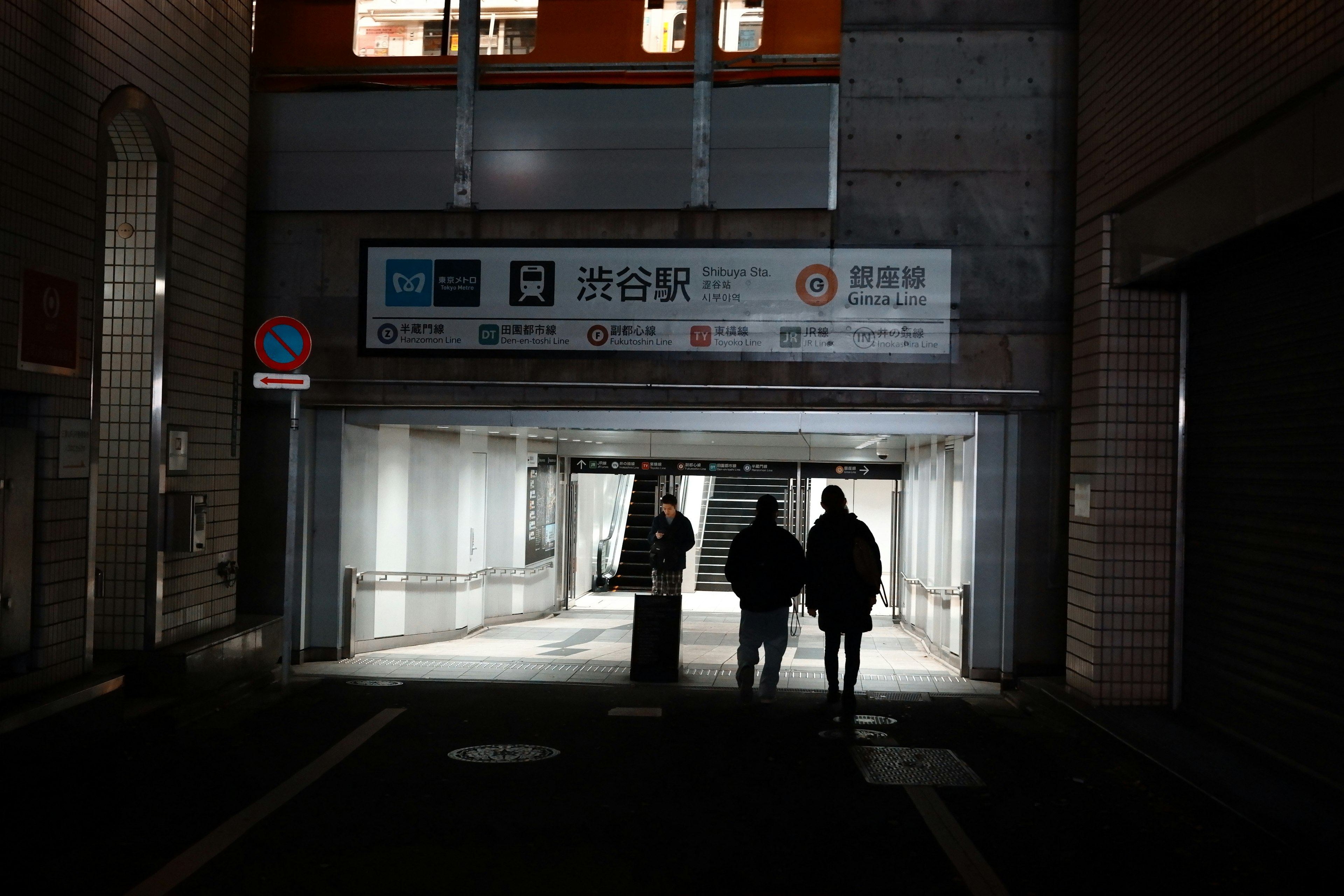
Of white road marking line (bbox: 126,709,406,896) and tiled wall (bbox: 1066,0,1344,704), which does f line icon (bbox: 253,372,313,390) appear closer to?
white road marking line (bbox: 126,709,406,896)

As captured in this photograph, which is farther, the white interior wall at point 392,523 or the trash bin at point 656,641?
the white interior wall at point 392,523

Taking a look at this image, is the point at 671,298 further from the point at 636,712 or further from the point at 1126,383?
the point at 1126,383

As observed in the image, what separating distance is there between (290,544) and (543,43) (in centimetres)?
490

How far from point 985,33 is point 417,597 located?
788 cm

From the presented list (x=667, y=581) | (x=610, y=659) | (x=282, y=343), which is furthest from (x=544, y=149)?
(x=667, y=581)

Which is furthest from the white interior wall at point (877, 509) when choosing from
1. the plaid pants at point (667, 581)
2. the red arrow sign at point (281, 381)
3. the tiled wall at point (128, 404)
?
the tiled wall at point (128, 404)

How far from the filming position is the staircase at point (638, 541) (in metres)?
21.3

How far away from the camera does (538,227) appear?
10.3 meters

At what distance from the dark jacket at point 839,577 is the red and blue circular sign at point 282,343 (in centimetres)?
432

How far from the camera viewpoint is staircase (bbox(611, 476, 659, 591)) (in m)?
21.3

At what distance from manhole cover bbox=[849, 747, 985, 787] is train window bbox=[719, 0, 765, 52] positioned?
6.18 meters

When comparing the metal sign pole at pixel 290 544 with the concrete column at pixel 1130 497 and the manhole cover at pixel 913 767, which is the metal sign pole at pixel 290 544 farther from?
the concrete column at pixel 1130 497

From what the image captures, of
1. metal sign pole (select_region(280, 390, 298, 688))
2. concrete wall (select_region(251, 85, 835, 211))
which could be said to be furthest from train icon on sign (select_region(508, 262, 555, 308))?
metal sign pole (select_region(280, 390, 298, 688))

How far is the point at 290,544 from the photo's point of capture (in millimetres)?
9289
